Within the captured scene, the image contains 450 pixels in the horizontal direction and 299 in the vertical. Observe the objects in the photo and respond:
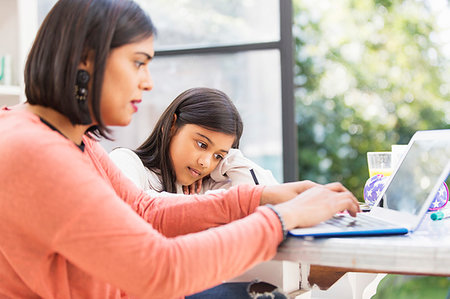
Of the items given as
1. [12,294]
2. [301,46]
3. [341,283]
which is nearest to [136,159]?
[341,283]

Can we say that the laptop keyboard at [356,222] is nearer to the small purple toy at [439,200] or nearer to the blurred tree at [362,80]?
the small purple toy at [439,200]

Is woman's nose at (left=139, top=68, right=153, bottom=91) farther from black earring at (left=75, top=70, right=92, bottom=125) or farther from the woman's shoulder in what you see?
the woman's shoulder

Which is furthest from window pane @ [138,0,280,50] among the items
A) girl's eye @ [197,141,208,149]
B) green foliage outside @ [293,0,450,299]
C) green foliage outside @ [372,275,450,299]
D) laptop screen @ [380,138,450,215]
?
green foliage outside @ [293,0,450,299]

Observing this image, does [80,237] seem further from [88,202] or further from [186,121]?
[186,121]

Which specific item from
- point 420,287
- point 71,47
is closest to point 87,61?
point 71,47

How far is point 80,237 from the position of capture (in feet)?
2.38

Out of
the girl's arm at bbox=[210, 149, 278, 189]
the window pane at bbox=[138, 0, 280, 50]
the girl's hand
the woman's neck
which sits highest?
the window pane at bbox=[138, 0, 280, 50]

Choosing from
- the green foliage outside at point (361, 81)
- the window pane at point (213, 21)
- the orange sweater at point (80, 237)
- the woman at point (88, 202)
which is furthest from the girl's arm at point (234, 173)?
the green foliage outside at point (361, 81)

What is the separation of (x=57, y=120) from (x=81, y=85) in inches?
3.5

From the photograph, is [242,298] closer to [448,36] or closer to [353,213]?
[353,213]

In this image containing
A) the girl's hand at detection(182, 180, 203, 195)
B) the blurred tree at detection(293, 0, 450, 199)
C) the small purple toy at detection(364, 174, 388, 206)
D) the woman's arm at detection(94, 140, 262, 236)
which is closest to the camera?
the woman's arm at detection(94, 140, 262, 236)

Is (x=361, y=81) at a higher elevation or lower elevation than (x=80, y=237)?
higher

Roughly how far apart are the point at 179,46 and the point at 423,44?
16.9 ft

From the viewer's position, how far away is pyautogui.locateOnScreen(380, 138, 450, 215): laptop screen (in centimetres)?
100
